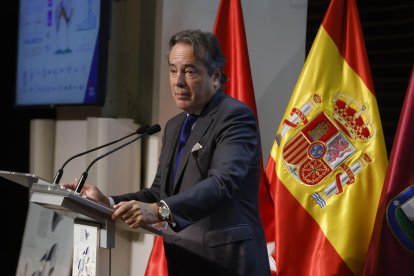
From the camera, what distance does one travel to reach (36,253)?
13.2 feet

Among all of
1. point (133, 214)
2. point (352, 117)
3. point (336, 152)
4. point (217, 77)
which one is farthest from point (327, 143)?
point (133, 214)

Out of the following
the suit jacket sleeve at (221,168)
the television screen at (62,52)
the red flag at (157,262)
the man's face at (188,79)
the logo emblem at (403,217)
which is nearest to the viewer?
the suit jacket sleeve at (221,168)

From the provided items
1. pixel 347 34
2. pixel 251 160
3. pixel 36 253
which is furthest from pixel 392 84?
pixel 36 253

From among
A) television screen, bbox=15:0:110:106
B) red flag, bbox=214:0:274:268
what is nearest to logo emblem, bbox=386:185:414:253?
red flag, bbox=214:0:274:268

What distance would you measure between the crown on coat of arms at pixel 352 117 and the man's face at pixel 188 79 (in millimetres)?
1006

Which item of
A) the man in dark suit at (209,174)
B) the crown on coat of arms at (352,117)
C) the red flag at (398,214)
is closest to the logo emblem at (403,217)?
the red flag at (398,214)

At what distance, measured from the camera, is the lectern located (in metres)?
1.64

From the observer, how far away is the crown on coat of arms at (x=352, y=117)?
285 cm

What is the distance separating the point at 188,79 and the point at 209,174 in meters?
0.36

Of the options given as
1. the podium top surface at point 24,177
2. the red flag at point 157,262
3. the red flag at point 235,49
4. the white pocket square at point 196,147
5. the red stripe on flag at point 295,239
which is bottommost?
the red flag at point 157,262

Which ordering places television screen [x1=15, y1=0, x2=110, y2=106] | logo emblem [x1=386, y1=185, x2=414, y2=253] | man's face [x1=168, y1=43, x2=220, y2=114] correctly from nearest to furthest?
man's face [x1=168, y1=43, x2=220, y2=114] < logo emblem [x1=386, y1=185, x2=414, y2=253] < television screen [x1=15, y1=0, x2=110, y2=106]

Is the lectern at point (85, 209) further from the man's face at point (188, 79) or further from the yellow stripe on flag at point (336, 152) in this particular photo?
the yellow stripe on flag at point (336, 152)

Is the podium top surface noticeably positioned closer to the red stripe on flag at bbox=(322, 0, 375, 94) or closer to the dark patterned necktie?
the dark patterned necktie

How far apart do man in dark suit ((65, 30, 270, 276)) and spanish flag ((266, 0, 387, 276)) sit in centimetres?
89
